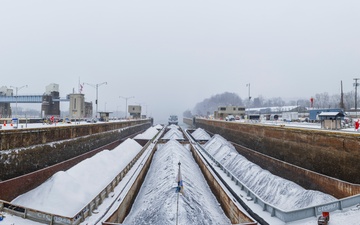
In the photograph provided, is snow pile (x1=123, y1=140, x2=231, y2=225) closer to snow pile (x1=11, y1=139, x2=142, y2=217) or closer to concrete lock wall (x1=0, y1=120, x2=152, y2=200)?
snow pile (x1=11, y1=139, x2=142, y2=217)

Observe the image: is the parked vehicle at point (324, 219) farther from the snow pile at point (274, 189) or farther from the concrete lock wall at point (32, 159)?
the concrete lock wall at point (32, 159)

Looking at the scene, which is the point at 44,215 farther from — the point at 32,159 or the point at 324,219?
the point at 324,219

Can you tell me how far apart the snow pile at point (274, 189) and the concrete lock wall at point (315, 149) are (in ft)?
9.72

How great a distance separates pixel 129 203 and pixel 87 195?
2.77 m

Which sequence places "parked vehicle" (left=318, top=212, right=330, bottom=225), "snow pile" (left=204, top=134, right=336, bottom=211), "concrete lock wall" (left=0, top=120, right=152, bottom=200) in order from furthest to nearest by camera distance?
"concrete lock wall" (left=0, top=120, right=152, bottom=200)
"snow pile" (left=204, top=134, right=336, bottom=211)
"parked vehicle" (left=318, top=212, right=330, bottom=225)

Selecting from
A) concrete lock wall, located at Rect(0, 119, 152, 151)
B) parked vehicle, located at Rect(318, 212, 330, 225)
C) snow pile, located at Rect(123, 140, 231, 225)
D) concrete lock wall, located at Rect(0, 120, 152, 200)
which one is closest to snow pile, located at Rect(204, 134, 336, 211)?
snow pile, located at Rect(123, 140, 231, 225)

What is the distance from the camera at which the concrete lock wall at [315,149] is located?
17.0 meters

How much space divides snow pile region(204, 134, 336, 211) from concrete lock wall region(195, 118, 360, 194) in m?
2.96

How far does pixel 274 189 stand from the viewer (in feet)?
60.0

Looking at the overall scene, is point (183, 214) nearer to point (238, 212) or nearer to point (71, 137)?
point (238, 212)

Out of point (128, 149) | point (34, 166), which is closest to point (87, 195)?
point (34, 166)

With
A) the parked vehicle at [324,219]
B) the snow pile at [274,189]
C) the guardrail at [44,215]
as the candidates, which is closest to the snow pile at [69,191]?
the guardrail at [44,215]

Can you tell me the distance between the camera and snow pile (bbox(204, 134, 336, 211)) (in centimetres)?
1466

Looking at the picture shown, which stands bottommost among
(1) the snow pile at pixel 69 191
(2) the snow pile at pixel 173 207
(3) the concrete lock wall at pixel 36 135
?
(2) the snow pile at pixel 173 207
